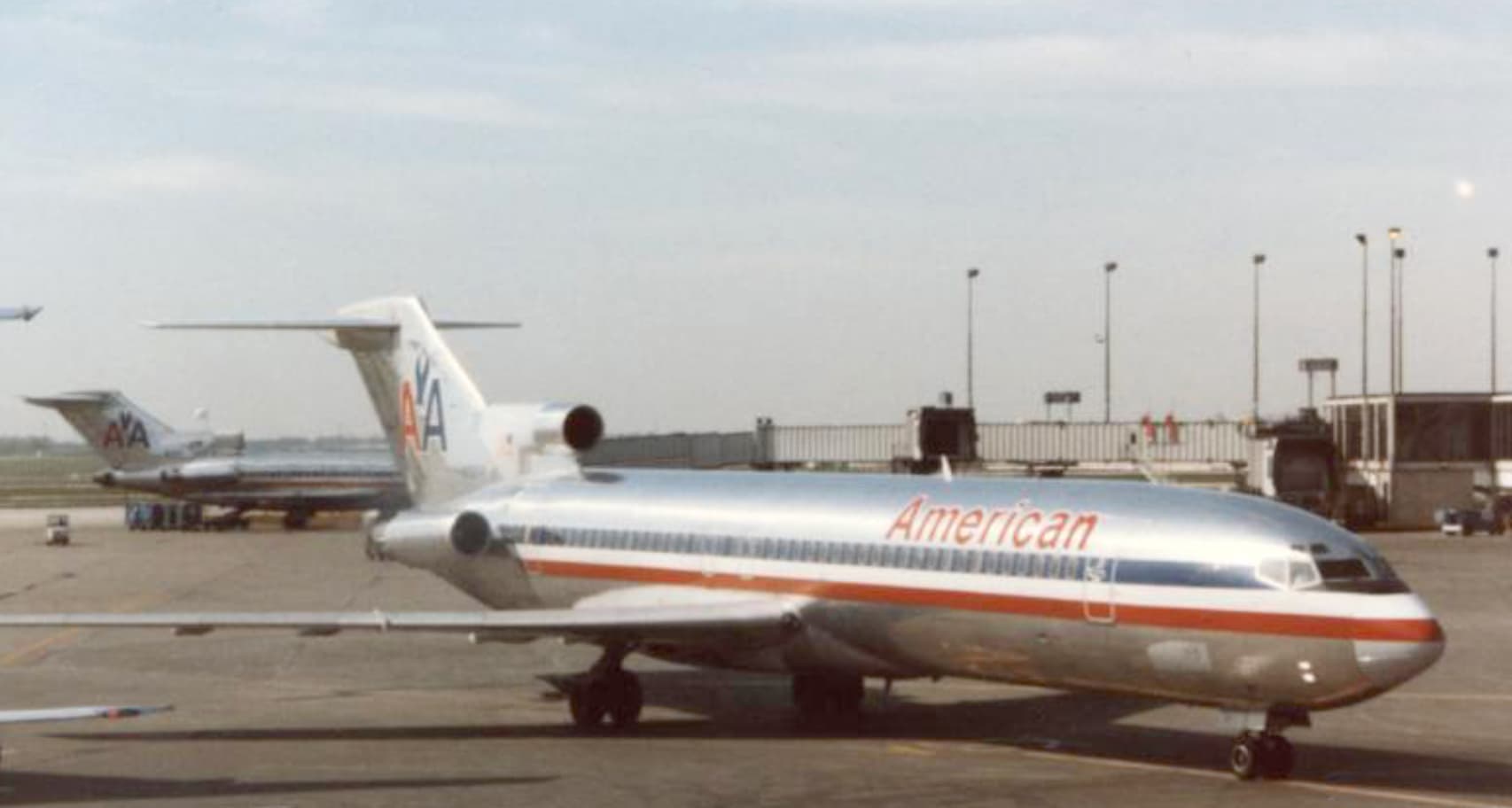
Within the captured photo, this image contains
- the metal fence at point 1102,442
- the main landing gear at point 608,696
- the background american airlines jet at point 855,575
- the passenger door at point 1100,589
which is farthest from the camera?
the metal fence at point 1102,442

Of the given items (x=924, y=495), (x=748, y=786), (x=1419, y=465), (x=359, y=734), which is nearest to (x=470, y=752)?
(x=359, y=734)

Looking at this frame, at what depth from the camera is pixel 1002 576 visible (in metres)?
24.1

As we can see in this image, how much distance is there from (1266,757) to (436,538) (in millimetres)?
13880

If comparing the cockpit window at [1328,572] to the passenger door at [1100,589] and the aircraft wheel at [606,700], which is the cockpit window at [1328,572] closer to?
the passenger door at [1100,589]

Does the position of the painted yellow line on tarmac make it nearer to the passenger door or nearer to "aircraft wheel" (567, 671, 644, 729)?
"aircraft wheel" (567, 671, 644, 729)

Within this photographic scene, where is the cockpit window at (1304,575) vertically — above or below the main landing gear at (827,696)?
above

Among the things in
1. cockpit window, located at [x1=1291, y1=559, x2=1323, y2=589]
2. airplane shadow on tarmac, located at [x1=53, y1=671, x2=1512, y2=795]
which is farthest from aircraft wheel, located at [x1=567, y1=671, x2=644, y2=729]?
cockpit window, located at [x1=1291, y1=559, x2=1323, y2=589]

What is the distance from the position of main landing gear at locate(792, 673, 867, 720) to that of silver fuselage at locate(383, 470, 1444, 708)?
132 cm

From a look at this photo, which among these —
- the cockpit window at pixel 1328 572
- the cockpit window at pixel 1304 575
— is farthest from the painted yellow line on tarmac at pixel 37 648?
the cockpit window at pixel 1304 575

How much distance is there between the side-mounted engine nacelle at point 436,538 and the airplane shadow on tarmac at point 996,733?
3325 mm

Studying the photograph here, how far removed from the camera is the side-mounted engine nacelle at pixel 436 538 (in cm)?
3127

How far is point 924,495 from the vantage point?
26.1 metres

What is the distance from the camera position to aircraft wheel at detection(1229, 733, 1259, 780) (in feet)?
73.1

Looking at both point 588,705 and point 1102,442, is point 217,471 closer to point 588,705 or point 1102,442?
point 1102,442
